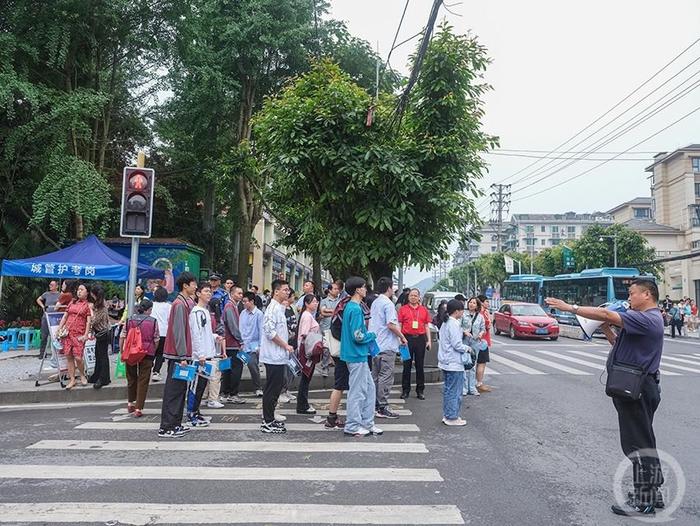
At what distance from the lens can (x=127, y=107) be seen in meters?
20.2

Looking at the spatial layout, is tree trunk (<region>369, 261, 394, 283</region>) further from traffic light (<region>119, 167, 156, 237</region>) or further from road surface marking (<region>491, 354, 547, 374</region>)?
traffic light (<region>119, 167, 156, 237</region>)

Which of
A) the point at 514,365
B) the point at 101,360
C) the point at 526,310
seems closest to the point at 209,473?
the point at 101,360

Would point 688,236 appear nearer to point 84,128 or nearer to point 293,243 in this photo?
point 293,243

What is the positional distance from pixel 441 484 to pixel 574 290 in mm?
26797

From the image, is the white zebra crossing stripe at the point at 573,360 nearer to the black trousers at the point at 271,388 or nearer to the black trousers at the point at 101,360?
the black trousers at the point at 271,388

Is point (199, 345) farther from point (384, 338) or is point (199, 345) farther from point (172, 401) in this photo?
point (384, 338)

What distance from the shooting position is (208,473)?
5.28 meters

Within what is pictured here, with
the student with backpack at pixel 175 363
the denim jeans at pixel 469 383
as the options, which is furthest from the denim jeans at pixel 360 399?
the denim jeans at pixel 469 383

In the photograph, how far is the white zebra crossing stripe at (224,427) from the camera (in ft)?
23.2

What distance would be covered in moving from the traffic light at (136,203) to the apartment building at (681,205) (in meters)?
52.6

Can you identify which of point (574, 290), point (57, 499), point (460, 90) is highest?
point (460, 90)

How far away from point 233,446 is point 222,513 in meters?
1.97

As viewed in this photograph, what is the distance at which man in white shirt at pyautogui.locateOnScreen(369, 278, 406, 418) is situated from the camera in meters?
7.89

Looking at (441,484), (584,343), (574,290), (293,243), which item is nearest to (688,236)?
(574,290)
